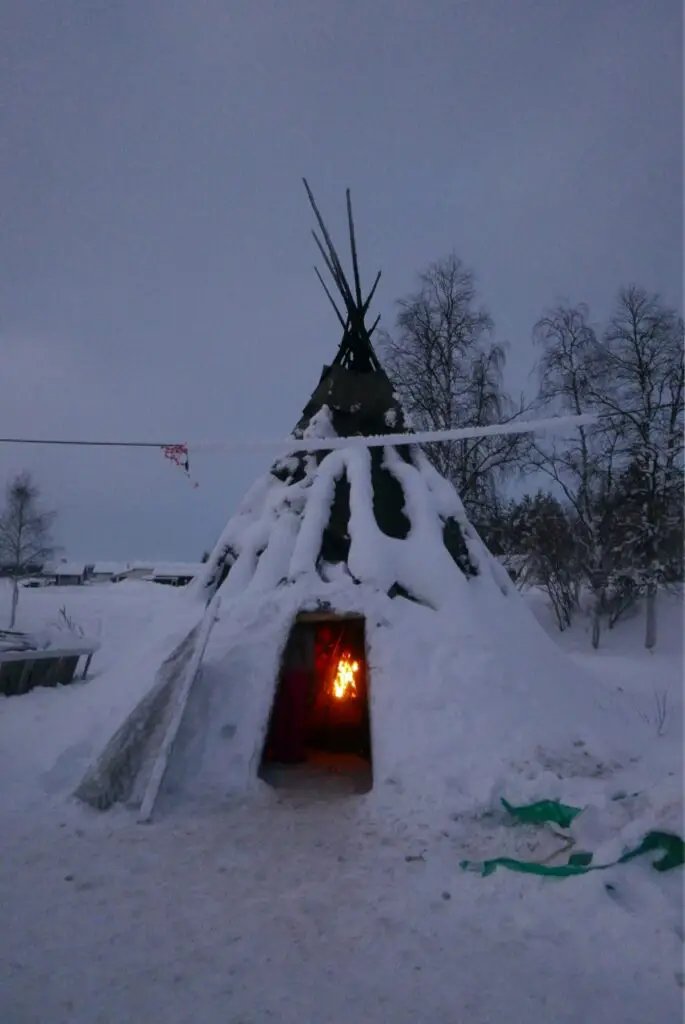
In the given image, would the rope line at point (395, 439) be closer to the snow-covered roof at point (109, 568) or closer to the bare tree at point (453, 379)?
the bare tree at point (453, 379)

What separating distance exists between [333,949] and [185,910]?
0.89 m

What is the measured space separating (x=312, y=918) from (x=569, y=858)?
5.09ft

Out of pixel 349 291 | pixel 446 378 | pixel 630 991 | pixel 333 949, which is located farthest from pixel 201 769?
pixel 446 378

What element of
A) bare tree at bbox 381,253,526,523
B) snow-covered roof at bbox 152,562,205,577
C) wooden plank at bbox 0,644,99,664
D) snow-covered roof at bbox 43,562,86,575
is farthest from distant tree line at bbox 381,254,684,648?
snow-covered roof at bbox 43,562,86,575

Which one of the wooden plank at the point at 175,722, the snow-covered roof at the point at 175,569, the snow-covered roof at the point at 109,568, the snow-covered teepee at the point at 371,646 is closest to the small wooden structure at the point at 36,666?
the snow-covered teepee at the point at 371,646

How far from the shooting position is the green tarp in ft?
12.3

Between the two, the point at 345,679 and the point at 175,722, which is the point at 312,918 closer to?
the point at 175,722

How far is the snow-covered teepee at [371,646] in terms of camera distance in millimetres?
5469

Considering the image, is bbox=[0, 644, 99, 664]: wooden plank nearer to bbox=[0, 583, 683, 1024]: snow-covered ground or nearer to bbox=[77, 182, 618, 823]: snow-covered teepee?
bbox=[77, 182, 618, 823]: snow-covered teepee

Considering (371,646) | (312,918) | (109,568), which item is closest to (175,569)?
(109,568)

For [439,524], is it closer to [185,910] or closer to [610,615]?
[185,910]

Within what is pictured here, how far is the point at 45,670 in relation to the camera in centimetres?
1052

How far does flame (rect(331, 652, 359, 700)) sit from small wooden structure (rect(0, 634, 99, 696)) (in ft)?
15.5

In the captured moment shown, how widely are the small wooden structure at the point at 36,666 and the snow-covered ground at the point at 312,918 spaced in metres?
4.42
